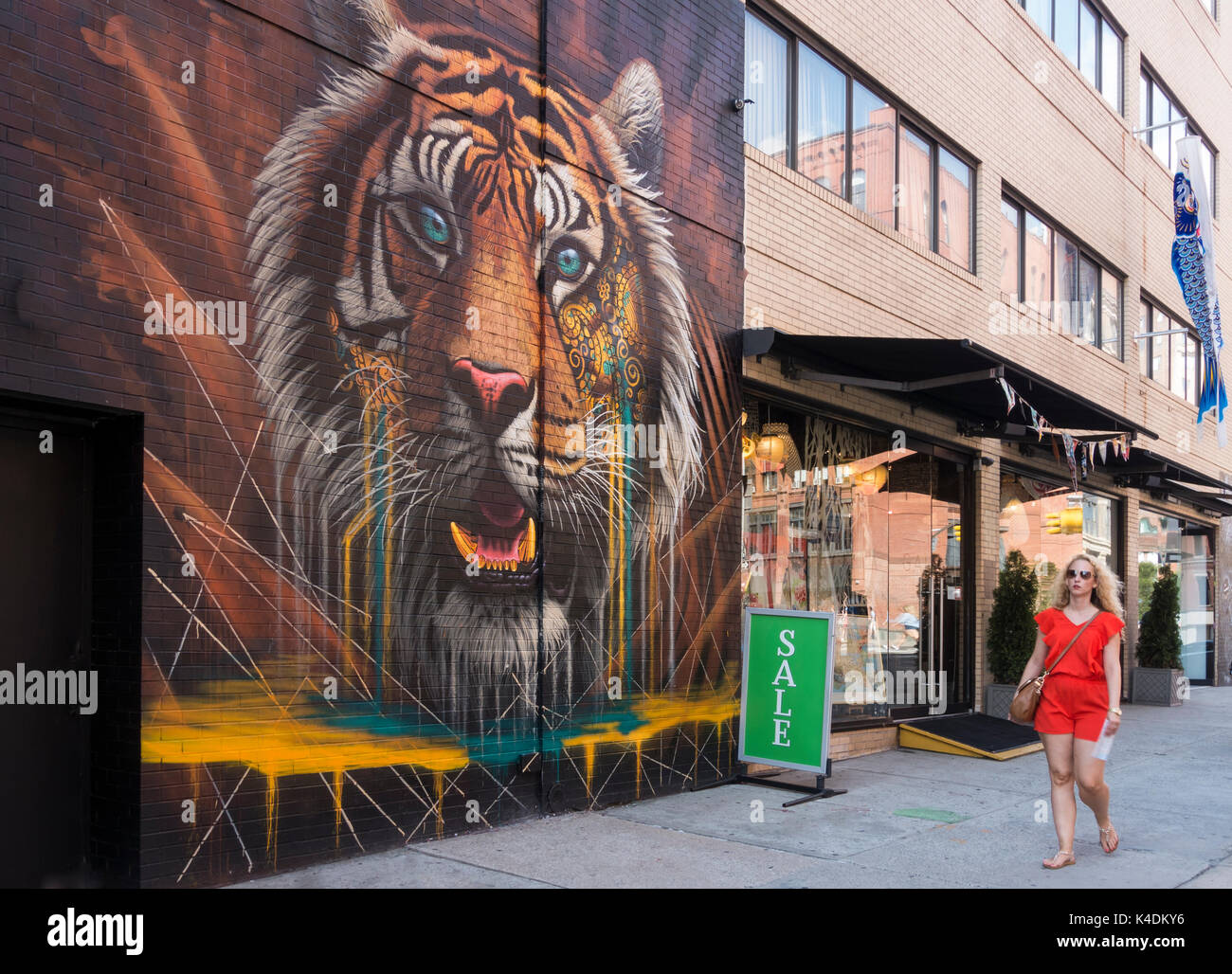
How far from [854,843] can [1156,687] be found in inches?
492

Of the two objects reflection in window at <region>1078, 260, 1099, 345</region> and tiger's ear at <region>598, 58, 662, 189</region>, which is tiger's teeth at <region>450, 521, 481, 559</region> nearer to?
tiger's ear at <region>598, 58, 662, 189</region>

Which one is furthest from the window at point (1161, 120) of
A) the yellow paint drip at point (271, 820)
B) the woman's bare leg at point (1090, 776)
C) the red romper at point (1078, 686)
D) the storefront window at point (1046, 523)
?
the yellow paint drip at point (271, 820)

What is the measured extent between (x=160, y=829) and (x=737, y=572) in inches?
207

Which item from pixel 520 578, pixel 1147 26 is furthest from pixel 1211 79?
pixel 520 578

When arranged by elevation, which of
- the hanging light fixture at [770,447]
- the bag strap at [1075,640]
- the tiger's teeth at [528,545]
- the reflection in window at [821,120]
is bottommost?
the bag strap at [1075,640]

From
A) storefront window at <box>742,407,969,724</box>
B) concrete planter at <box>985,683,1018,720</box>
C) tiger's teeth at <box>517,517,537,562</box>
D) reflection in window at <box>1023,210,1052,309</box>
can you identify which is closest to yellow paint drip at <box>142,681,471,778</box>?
tiger's teeth at <box>517,517,537,562</box>

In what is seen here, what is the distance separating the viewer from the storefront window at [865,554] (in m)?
10.5

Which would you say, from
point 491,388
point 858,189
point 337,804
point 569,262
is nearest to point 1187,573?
point 858,189

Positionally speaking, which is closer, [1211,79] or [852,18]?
[852,18]

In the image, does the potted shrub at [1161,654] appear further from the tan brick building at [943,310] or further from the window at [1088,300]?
the window at [1088,300]

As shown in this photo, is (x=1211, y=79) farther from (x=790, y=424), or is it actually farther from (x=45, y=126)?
(x=45, y=126)

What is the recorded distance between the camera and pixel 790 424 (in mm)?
10609

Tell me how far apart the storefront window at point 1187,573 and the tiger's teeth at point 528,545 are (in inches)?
588

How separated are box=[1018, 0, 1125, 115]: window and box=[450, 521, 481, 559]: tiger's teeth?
38.5ft
